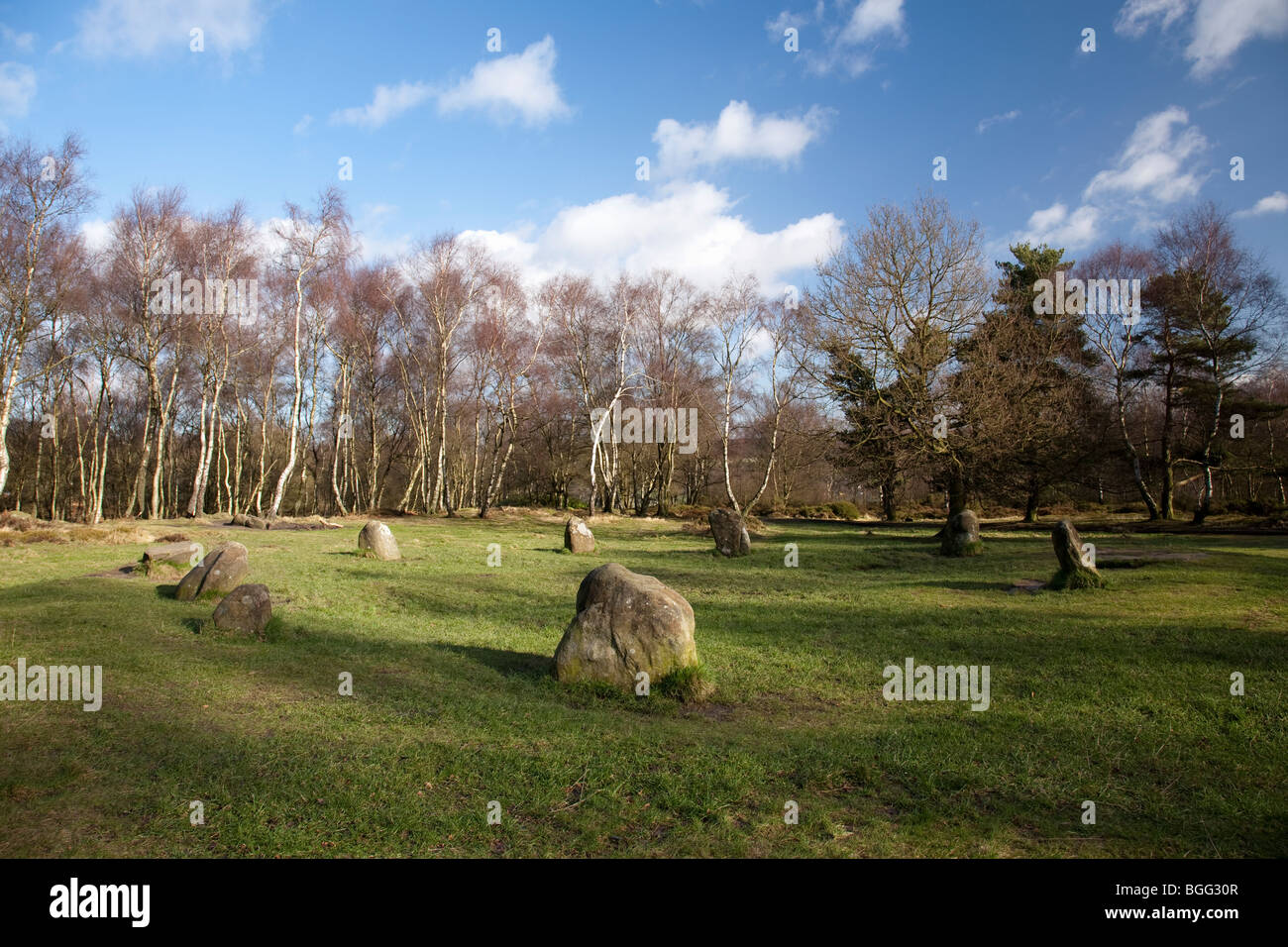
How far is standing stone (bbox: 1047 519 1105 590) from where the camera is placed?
12.3 m

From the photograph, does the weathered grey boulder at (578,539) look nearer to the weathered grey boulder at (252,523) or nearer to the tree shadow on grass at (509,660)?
the tree shadow on grass at (509,660)

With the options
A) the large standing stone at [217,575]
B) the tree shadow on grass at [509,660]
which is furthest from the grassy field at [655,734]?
the large standing stone at [217,575]

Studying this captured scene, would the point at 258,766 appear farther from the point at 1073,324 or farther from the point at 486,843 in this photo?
the point at 1073,324

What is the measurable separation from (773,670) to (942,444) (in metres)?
19.4

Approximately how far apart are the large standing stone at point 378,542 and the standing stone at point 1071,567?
14.9 meters

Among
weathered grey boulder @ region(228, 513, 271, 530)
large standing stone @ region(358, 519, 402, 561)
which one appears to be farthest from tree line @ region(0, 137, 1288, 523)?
large standing stone @ region(358, 519, 402, 561)

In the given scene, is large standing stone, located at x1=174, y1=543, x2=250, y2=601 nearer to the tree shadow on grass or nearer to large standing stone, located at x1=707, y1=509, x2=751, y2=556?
the tree shadow on grass

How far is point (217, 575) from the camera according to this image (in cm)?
1103

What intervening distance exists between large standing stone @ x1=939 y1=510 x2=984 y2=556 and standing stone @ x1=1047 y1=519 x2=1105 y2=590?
6.67 metres

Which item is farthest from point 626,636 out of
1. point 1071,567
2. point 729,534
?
point 729,534

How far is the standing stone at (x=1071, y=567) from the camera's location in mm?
12344
